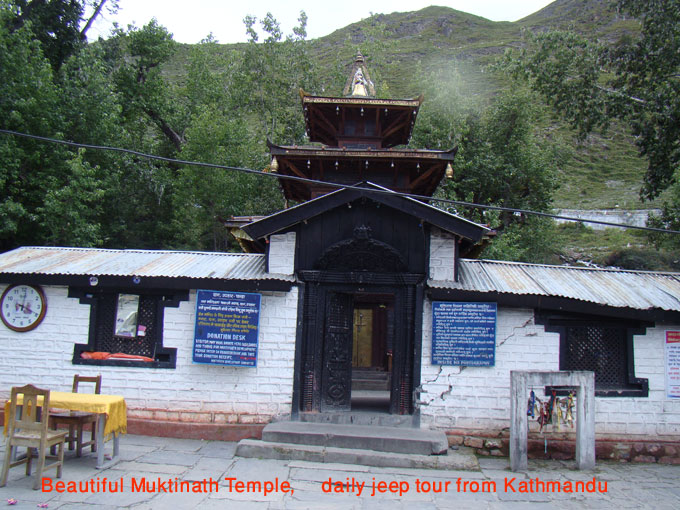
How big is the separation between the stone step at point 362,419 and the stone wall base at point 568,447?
0.76 metres

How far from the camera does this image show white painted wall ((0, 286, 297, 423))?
8430 millimetres

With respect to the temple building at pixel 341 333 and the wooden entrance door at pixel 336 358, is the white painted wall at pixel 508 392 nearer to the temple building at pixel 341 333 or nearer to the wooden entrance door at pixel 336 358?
the temple building at pixel 341 333

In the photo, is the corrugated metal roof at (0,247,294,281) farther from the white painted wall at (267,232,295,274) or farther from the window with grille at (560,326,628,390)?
the window with grille at (560,326,628,390)

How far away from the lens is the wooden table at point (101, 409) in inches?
251

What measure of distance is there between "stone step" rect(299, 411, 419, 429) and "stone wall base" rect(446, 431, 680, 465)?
0.76m

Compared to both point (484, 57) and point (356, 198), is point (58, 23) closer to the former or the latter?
point (356, 198)

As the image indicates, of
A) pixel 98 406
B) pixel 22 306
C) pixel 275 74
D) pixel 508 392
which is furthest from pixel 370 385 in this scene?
pixel 275 74

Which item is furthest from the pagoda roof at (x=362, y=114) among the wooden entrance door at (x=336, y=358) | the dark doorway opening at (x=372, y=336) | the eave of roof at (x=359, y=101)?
the wooden entrance door at (x=336, y=358)

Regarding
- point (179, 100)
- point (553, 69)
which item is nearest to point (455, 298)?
point (553, 69)

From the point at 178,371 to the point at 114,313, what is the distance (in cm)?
169

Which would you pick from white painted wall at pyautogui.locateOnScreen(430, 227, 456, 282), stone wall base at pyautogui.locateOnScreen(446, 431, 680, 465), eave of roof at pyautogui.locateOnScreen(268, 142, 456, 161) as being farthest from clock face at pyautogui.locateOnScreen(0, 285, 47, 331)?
stone wall base at pyautogui.locateOnScreen(446, 431, 680, 465)

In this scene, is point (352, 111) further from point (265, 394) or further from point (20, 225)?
point (20, 225)

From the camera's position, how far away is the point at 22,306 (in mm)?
8828

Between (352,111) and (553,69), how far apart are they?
801cm
